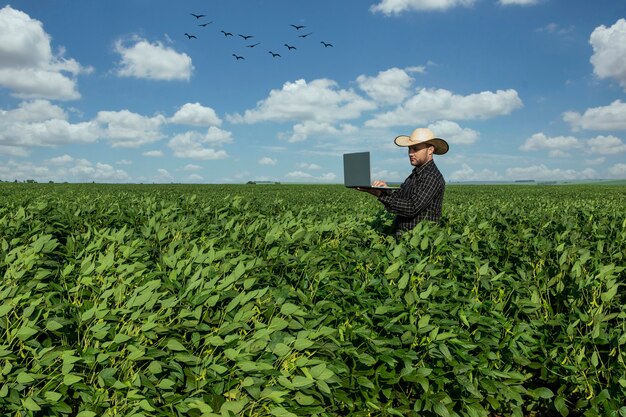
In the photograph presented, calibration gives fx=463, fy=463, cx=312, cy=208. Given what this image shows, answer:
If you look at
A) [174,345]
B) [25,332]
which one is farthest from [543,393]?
[25,332]

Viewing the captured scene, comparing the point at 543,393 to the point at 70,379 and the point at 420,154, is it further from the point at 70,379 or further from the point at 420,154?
the point at 70,379

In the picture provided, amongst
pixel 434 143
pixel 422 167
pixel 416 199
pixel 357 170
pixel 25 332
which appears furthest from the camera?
pixel 434 143

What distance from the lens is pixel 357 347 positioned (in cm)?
310

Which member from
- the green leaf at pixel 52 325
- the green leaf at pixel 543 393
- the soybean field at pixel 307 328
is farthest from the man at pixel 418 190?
the green leaf at pixel 52 325

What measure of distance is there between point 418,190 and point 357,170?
34.5 inches

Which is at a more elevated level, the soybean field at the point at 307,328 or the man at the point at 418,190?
the man at the point at 418,190

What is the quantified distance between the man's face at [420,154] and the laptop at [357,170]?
961mm

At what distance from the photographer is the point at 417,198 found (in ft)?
17.3

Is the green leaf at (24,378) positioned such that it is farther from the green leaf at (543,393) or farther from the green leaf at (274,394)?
the green leaf at (543,393)

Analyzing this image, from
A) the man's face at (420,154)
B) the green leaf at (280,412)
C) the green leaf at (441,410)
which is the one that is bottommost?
the green leaf at (441,410)

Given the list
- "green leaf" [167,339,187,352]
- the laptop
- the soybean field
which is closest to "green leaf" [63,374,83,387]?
the soybean field

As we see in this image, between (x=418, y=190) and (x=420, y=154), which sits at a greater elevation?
(x=420, y=154)

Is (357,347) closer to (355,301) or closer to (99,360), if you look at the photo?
(355,301)

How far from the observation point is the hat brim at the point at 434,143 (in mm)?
5583
